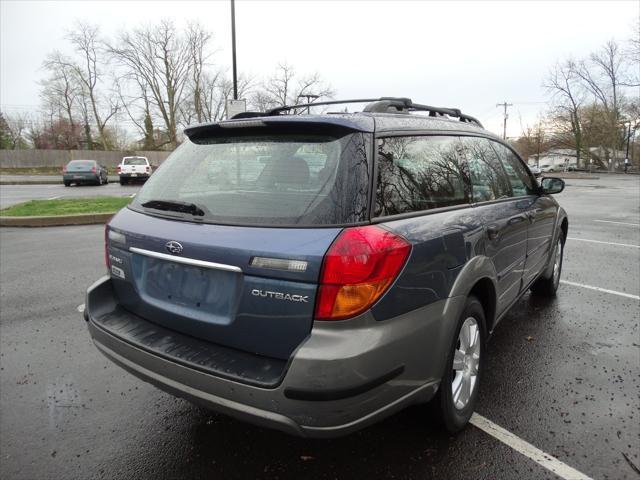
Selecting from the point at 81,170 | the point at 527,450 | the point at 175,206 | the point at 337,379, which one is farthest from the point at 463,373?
the point at 81,170

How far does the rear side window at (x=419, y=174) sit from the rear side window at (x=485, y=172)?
5.0 inches

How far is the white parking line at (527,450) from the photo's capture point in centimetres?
221

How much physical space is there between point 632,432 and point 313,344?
6.80 ft

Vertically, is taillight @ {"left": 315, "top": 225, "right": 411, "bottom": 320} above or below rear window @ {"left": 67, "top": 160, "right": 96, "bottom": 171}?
below

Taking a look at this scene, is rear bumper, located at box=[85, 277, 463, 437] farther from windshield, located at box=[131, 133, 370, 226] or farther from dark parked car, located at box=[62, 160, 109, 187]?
dark parked car, located at box=[62, 160, 109, 187]

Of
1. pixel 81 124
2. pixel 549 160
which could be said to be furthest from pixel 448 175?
pixel 549 160

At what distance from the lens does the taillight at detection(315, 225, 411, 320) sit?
1.79 meters

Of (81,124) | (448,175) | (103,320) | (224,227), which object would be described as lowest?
(103,320)

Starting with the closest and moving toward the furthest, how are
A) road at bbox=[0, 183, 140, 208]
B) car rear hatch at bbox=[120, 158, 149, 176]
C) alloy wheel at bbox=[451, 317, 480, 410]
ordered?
alloy wheel at bbox=[451, 317, 480, 410] < road at bbox=[0, 183, 140, 208] < car rear hatch at bbox=[120, 158, 149, 176]

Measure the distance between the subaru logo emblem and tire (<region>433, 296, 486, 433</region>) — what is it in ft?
4.67

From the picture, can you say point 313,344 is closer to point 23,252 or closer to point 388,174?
point 388,174

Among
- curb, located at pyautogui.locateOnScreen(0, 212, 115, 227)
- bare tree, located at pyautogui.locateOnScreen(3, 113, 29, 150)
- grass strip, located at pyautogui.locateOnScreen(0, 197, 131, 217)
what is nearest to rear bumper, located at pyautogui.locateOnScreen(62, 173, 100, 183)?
grass strip, located at pyautogui.locateOnScreen(0, 197, 131, 217)

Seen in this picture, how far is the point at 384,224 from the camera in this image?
6.52ft

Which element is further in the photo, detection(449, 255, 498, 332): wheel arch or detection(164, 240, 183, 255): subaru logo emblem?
detection(449, 255, 498, 332): wheel arch
